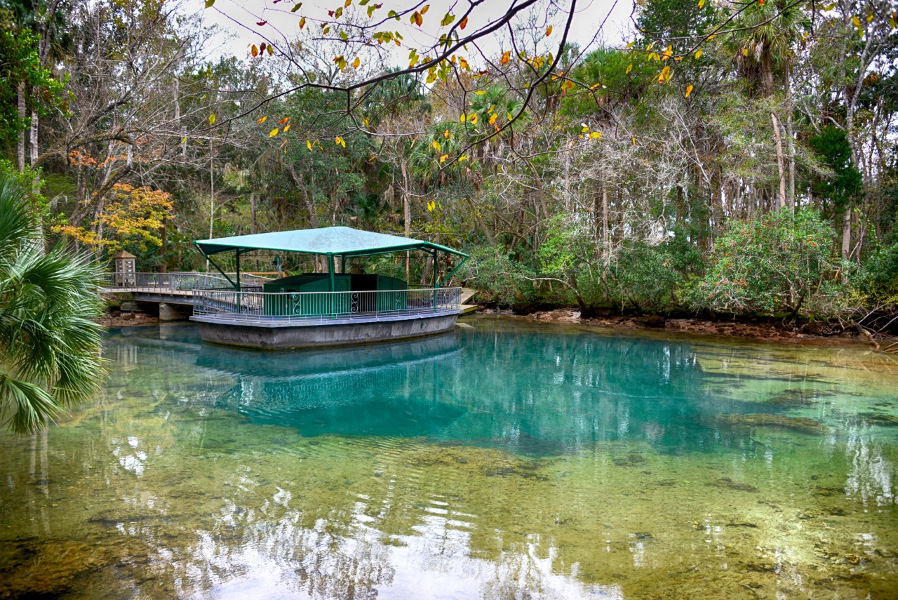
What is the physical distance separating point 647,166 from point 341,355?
11.8 meters

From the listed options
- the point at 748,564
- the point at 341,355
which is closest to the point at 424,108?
the point at 341,355

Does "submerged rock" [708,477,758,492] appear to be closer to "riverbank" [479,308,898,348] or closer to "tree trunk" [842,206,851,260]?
"riverbank" [479,308,898,348]

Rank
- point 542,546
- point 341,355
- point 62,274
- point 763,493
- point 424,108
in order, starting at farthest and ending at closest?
point 424,108 < point 341,355 < point 763,493 < point 62,274 < point 542,546

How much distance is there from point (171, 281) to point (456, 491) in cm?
2046

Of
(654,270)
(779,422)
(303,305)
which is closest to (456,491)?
(779,422)

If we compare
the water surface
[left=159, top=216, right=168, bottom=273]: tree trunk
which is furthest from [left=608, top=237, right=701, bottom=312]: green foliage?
[left=159, top=216, right=168, bottom=273]: tree trunk

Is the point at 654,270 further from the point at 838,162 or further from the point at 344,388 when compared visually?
the point at 344,388

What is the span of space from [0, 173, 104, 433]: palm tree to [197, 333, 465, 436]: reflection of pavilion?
3.60 m

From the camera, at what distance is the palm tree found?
16.6ft

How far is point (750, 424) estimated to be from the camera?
9.09 meters

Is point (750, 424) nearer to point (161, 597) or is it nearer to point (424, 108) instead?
point (161, 597)

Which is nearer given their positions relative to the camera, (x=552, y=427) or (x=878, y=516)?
(x=878, y=516)

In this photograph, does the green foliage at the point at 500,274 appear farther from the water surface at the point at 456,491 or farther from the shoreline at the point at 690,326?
the water surface at the point at 456,491

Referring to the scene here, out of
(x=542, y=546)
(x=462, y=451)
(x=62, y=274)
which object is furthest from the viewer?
(x=462, y=451)
